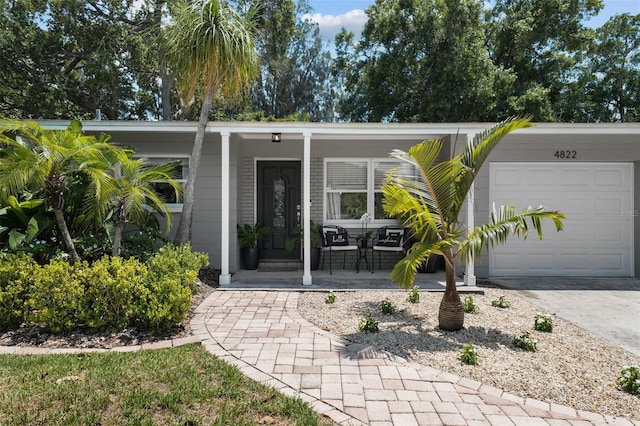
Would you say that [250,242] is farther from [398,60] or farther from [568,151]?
[398,60]

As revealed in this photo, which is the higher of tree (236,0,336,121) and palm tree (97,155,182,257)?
tree (236,0,336,121)

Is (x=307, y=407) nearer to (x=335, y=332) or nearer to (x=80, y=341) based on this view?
(x=335, y=332)

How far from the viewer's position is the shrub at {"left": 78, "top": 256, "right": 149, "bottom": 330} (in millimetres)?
3896

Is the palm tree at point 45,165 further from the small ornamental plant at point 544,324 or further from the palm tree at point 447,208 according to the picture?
the small ornamental plant at point 544,324

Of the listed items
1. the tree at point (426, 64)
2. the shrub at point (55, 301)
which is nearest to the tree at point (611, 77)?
the tree at point (426, 64)

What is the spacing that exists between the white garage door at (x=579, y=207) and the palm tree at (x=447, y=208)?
3.85m

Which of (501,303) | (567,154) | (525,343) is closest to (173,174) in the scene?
(501,303)

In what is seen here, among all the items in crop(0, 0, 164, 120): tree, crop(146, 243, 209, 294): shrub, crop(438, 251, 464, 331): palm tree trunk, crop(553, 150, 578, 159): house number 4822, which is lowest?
crop(438, 251, 464, 331): palm tree trunk

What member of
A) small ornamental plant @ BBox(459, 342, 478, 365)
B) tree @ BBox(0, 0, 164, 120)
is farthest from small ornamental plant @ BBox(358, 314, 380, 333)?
tree @ BBox(0, 0, 164, 120)

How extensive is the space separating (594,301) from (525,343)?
9.20 feet

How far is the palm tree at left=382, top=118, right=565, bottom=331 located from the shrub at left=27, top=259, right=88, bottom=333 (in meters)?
3.12


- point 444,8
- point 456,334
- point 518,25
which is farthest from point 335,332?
point 518,25

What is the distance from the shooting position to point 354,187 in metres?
8.37

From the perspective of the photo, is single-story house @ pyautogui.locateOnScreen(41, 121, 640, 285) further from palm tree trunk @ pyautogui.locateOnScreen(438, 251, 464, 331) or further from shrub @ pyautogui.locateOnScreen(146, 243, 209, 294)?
palm tree trunk @ pyautogui.locateOnScreen(438, 251, 464, 331)
